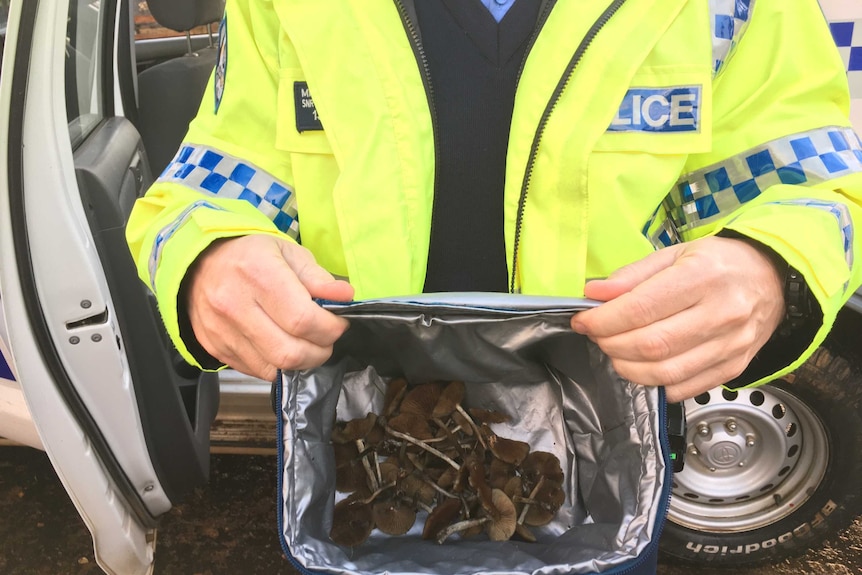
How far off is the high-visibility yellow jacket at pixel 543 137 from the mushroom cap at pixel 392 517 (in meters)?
0.34

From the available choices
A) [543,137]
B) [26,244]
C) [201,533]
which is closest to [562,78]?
[543,137]

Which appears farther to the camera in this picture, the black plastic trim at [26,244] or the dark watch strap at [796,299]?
the black plastic trim at [26,244]

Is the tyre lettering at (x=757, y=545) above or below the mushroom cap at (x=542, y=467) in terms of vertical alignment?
below

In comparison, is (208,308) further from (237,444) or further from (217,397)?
(237,444)

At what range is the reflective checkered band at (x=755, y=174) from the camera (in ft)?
3.06

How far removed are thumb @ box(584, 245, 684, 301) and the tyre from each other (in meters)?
1.13

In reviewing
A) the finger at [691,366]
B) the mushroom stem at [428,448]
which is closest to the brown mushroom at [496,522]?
the mushroom stem at [428,448]

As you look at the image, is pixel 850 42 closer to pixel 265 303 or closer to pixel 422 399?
pixel 422 399

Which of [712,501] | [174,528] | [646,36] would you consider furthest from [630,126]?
[174,528]

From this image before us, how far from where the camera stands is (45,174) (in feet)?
4.41

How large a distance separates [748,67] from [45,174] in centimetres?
130

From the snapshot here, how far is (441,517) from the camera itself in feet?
3.39

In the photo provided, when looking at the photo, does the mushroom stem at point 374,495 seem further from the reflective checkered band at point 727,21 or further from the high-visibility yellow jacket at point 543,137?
the reflective checkered band at point 727,21

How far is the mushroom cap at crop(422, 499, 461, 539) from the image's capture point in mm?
1017
